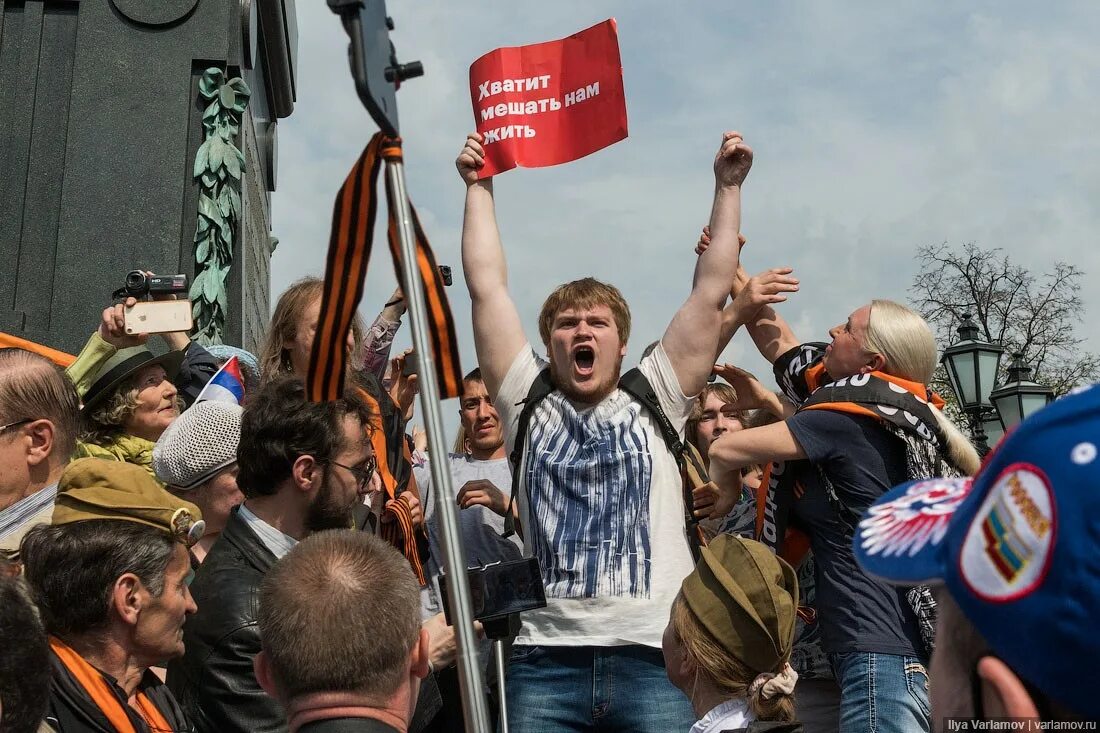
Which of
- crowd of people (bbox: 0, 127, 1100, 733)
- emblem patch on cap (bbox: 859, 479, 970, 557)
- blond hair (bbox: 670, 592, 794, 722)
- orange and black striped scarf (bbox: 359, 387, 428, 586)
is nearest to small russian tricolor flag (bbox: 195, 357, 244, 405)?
crowd of people (bbox: 0, 127, 1100, 733)

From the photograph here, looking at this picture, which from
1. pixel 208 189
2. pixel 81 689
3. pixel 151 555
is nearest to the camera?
pixel 81 689

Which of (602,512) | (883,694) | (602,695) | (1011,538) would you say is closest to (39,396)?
(602,512)

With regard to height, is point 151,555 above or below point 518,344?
below

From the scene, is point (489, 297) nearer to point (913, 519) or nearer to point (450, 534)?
point (450, 534)

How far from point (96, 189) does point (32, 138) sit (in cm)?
48

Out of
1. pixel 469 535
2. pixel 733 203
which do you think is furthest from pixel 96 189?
pixel 733 203

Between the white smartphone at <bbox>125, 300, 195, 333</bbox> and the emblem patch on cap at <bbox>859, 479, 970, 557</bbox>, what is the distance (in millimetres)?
3948

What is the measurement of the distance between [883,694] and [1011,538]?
2.78 meters

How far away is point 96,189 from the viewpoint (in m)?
7.11

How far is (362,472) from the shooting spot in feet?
12.4

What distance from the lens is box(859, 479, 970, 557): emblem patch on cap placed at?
1.29m

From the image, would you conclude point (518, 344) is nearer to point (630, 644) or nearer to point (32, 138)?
point (630, 644)

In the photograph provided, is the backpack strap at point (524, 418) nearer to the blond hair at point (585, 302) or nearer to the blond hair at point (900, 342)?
the blond hair at point (585, 302)

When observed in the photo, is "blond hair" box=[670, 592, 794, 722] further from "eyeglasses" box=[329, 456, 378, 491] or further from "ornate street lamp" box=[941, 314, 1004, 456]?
"ornate street lamp" box=[941, 314, 1004, 456]
